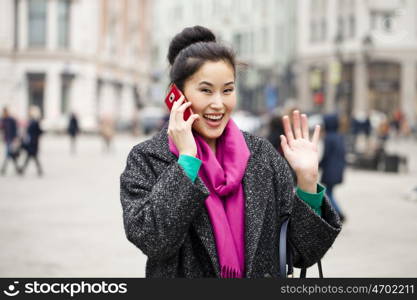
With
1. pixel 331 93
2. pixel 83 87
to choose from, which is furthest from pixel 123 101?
pixel 331 93

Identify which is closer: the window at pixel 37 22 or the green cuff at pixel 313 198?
the green cuff at pixel 313 198

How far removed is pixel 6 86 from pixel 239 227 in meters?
52.6

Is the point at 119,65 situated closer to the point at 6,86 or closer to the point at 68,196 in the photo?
the point at 6,86

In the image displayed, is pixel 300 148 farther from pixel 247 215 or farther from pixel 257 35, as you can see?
pixel 257 35

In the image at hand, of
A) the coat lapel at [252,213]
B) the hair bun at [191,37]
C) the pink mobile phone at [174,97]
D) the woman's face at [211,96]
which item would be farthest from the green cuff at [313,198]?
the hair bun at [191,37]

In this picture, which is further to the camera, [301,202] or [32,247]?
[32,247]

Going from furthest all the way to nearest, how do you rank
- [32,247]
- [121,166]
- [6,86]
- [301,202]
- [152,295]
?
[6,86] < [121,166] < [32,247] < [301,202] < [152,295]

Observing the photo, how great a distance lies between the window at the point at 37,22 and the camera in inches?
2106

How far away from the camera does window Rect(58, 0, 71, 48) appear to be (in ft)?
178

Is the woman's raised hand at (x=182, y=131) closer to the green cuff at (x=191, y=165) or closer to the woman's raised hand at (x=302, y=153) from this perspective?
the green cuff at (x=191, y=165)

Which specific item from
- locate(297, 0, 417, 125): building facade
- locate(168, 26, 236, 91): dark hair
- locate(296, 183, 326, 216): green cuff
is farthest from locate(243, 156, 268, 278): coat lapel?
locate(297, 0, 417, 125): building facade

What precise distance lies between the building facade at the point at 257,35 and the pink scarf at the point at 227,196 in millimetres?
61090

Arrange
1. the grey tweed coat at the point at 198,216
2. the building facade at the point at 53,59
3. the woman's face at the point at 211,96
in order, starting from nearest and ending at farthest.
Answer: the grey tweed coat at the point at 198,216 → the woman's face at the point at 211,96 → the building facade at the point at 53,59

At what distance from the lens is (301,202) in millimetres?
2715
